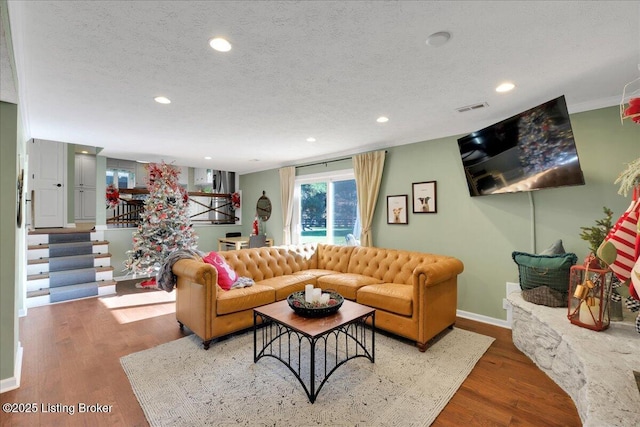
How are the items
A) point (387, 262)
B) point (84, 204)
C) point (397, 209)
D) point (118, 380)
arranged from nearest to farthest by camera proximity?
point (118, 380) → point (387, 262) → point (397, 209) → point (84, 204)

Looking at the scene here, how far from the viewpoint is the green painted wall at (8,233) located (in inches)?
85.1

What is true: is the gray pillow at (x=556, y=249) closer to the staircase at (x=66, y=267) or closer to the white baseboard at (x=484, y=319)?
the white baseboard at (x=484, y=319)

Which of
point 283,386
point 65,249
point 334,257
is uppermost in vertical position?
point 65,249

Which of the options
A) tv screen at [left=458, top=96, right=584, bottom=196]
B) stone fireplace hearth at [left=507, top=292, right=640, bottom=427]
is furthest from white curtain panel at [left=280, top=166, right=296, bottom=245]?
stone fireplace hearth at [left=507, top=292, right=640, bottom=427]

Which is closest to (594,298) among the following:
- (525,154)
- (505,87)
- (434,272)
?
(434,272)

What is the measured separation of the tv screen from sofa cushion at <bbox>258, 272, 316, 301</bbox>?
245cm

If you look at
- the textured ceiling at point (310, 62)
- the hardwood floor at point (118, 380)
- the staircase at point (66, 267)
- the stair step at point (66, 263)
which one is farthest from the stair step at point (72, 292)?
the textured ceiling at point (310, 62)

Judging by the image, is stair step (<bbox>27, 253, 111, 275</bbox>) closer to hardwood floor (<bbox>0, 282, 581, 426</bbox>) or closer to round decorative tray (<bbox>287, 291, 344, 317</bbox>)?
hardwood floor (<bbox>0, 282, 581, 426</bbox>)

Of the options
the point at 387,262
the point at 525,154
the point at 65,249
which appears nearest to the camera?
the point at 525,154

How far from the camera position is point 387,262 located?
155 inches

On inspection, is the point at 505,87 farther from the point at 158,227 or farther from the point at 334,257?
the point at 158,227

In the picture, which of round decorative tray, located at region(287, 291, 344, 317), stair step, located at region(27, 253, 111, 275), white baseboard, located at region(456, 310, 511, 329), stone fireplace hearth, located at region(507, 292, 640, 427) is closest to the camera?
stone fireplace hearth, located at region(507, 292, 640, 427)

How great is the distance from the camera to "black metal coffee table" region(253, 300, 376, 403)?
86.0 inches

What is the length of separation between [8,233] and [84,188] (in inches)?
242
